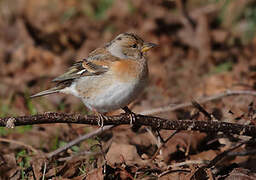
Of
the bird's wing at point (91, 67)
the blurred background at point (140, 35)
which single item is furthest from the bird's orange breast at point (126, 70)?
the blurred background at point (140, 35)

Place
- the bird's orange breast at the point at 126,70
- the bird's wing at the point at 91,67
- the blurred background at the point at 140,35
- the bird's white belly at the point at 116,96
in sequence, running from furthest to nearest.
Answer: the blurred background at the point at 140,35, the bird's wing at the point at 91,67, the bird's orange breast at the point at 126,70, the bird's white belly at the point at 116,96

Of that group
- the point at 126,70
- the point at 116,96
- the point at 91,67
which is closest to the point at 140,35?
the point at 91,67

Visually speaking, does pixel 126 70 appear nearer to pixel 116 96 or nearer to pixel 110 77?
pixel 110 77

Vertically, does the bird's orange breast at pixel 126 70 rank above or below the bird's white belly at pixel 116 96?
above

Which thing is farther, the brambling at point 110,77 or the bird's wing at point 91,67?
the bird's wing at point 91,67

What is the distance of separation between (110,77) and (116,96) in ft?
0.95

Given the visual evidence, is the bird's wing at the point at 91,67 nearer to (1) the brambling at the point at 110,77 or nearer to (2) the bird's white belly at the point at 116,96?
(1) the brambling at the point at 110,77

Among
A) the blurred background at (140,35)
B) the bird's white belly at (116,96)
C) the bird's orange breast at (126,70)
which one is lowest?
the bird's white belly at (116,96)

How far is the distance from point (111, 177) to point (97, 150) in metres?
0.54

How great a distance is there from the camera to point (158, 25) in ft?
26.0

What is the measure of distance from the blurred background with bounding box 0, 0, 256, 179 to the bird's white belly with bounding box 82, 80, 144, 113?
37.6 inches

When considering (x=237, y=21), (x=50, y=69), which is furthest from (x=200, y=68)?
(x=50, y=69)

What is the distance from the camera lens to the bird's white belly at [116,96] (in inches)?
150

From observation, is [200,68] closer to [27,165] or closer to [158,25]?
[158,25]
